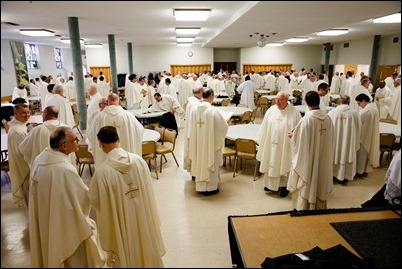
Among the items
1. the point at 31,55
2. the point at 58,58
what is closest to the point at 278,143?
the point at 31,55

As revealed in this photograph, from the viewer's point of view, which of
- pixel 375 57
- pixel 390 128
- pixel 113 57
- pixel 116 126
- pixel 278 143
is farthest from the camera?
pixel 375 57

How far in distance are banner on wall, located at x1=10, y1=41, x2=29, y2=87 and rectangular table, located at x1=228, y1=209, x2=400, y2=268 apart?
47.1 feet

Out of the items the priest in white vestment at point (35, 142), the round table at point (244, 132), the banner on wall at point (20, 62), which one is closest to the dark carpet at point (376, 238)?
the round table at point (244, 132)

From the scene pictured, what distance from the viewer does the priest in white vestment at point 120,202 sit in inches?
97.9

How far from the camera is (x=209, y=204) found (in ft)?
15.1

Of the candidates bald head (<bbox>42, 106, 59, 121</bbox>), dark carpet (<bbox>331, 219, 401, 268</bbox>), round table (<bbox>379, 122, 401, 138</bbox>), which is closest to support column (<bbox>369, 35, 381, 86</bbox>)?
round table (<bbox>379, 122, 401, 138</bbox>)

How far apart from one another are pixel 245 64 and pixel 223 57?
5.24ft

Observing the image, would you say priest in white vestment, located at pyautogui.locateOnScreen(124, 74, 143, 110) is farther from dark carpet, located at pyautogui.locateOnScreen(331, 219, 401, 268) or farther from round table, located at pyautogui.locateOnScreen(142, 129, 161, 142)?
dark carpet, located at pyautogui.locateOnScreen(331, 219, 401, 268)

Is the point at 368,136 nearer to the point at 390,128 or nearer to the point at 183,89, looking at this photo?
the point at 390,128

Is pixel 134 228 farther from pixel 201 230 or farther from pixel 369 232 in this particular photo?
pixel 369 232

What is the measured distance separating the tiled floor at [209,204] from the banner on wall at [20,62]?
34.1ft

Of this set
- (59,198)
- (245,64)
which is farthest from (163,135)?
(245,64)

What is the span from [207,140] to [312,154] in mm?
1689

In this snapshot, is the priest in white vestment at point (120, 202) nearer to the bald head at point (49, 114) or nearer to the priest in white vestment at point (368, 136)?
the bald head at point (49, 114)
